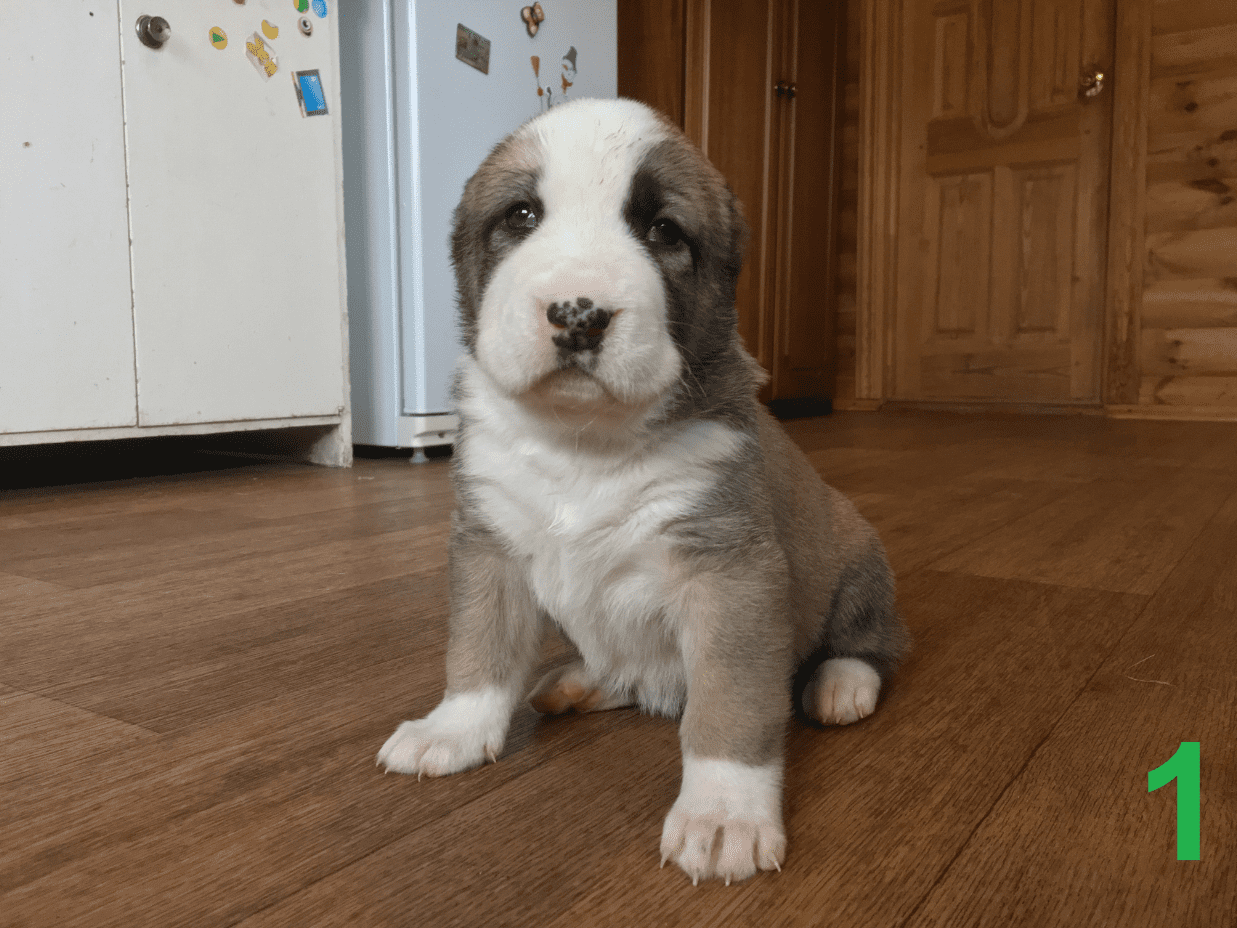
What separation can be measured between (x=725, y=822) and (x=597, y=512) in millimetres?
280

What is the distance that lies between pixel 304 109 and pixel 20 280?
3.12 feet

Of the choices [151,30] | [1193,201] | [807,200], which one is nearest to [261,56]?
[151,30]

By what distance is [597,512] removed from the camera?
0.86m

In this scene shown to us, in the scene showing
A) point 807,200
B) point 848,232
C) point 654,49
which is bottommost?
point 848,232

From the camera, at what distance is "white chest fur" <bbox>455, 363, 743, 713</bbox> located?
86 cm

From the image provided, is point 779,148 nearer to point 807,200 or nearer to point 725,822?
point 807,200

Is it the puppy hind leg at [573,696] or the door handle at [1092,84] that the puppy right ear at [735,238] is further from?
the door handle at [1092,84]

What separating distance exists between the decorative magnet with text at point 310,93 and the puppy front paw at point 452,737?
2427mm

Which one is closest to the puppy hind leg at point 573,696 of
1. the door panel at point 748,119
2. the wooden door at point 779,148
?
the door panel at point 748,119

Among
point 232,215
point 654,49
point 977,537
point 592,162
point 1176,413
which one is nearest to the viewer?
point 592,162

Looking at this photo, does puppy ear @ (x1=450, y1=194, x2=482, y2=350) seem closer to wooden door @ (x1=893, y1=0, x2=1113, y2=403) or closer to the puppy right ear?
the puppy right ear

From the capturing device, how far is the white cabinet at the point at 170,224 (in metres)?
2.33

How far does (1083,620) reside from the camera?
1.37 m

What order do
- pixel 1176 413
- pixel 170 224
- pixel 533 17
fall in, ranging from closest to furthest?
1. pixel 170 224
2. pixel 533 17
3. pixel 1176 413
